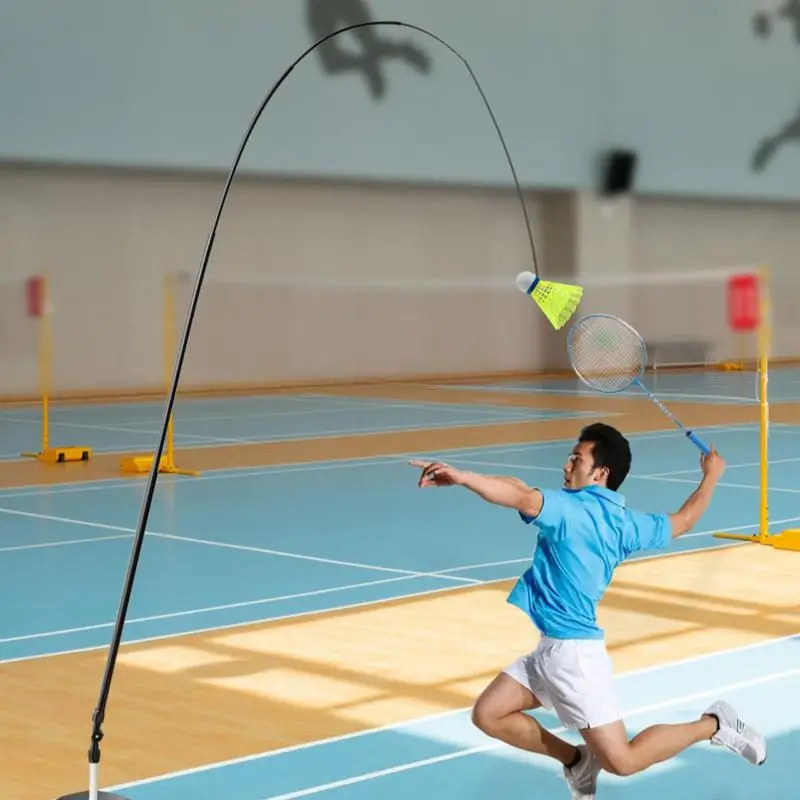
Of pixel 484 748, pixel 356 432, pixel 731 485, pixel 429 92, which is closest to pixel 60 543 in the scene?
pixel 484 748

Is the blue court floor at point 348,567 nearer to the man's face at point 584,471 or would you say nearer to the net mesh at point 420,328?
the man's face at point 584,471

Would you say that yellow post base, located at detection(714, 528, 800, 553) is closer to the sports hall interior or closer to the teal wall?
the sports hall interior

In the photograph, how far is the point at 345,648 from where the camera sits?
768cm

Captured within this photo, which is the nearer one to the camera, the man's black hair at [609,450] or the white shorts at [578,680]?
the white shorts at [578,680]

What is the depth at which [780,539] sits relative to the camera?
10688mm

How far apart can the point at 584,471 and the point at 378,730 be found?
1.80 meters

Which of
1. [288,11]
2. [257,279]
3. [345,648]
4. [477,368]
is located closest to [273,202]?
[257,279]

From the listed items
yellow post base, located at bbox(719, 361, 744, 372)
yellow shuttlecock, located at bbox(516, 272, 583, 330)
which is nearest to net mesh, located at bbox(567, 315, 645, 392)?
yellow shuttlecock, located at bbox(516, 272, 583, 330)

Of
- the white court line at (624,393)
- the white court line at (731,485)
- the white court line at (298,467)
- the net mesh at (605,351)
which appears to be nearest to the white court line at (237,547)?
the white court line at (298,467)

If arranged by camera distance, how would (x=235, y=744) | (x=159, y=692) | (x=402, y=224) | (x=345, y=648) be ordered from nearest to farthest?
(x=235, y=744) < (x=159, y=692) < (x=345, y=648) < (x=402, y=224)

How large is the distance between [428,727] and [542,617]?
5.01 ft

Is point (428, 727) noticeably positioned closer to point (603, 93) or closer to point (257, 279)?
point (257, 279)

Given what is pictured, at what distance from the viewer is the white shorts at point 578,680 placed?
4.77m

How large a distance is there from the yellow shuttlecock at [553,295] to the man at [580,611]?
46cm
